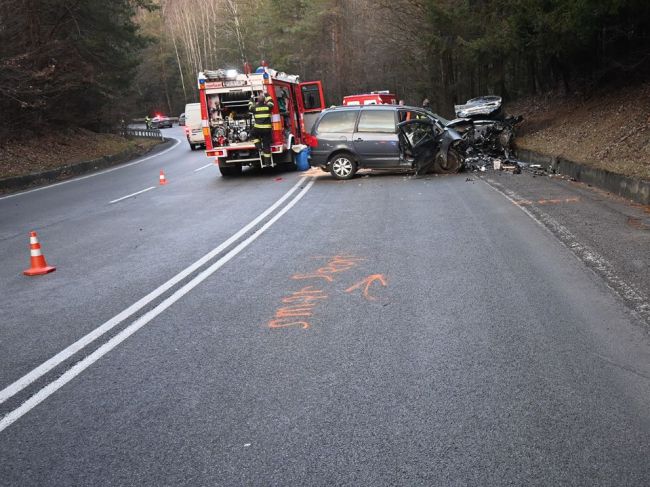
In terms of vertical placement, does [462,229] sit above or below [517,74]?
below

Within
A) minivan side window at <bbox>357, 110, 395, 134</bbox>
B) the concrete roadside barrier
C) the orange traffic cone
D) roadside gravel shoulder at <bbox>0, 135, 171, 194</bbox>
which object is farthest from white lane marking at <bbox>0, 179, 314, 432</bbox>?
roadside gravel shoulder at <bbox>0, 135, 171, 194</bbox>

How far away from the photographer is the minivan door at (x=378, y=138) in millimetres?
15359

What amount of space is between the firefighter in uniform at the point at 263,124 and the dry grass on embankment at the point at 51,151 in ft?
31.5

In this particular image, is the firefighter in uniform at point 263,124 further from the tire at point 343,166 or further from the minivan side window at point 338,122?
the tire at point 343,166

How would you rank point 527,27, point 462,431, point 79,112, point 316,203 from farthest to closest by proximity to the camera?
point 79,112
point 527,27
point 316,203
point 462,431

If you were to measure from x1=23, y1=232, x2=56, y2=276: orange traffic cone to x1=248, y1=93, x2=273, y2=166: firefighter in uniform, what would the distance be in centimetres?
953

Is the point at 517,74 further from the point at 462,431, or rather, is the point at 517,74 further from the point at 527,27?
the point at 462,431

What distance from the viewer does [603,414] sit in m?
3.64

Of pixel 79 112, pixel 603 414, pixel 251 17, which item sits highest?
pixel 251 17

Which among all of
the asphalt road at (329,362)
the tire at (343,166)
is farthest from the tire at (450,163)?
the asphalt road at (329,362)

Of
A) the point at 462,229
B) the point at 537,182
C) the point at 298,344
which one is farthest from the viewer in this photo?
the point at 537,182

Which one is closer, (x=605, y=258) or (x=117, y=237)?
(x=605, y=258)

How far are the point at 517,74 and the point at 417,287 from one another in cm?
3791

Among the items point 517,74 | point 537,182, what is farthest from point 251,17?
point 537,182
